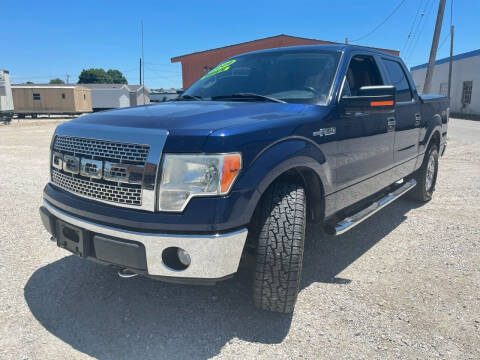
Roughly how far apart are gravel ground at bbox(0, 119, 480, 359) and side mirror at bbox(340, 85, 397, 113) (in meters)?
1.35

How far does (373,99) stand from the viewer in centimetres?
267

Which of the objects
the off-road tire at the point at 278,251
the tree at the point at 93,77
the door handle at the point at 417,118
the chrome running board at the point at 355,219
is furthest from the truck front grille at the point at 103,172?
the tree at the point at 93,77

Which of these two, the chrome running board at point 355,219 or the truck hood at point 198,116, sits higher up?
the truck hood at point 198,116

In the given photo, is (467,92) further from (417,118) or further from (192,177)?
(192,177)

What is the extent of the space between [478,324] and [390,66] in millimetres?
2755

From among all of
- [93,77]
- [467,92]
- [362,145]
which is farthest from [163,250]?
[93,77]

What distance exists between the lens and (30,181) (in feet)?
21.0

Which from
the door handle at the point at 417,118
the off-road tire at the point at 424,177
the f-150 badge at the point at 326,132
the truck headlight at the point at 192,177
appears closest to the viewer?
the truck headlight at the point at 192,177

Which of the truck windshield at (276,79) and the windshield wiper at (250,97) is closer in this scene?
the windshield wiper at (250,97)

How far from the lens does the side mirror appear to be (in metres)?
2.67

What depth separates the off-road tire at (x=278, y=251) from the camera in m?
2.21

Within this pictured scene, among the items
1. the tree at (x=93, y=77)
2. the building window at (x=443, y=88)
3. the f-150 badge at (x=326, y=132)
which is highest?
the tree at (x=93, y=77)

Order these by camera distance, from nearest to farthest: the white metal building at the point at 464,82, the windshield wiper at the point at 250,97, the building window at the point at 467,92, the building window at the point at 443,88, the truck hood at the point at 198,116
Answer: the truck hood at the point at 198,116, the windshield wiper at the point at 250,97, the white metal building at the point at 464,82, the building window at the point at 467,92, the building window at the point at 443,88

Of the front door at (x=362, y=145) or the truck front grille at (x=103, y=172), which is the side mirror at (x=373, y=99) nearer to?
the front door at (x=362, y=145)
